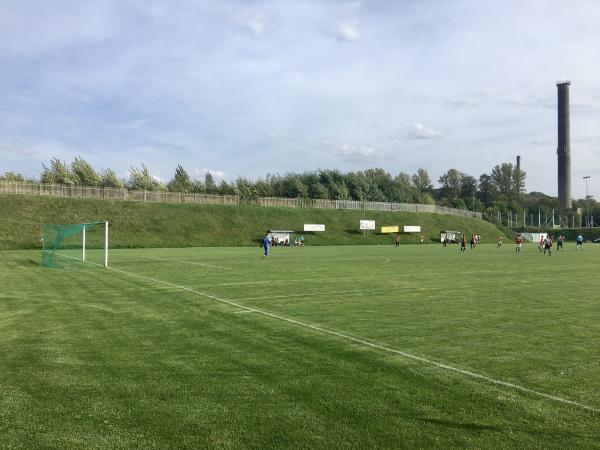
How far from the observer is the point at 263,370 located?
23.1 ft

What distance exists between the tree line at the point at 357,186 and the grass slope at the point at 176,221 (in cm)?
1347

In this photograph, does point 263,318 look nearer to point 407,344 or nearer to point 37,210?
point 407,344

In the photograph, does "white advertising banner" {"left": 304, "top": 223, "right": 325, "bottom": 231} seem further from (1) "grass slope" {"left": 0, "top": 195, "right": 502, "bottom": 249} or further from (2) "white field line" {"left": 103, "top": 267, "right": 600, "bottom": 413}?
(2) "white field line" {"left": 103, "top": 267, "right": 600, "bottom": 413}

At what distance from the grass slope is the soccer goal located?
14299mm

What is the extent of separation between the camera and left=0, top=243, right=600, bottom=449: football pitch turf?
4.97 m

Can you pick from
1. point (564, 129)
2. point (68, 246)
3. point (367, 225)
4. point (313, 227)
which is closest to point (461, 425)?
point (68, 246)

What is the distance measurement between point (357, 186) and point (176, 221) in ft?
189

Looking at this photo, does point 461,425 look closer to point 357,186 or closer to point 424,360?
point 424,360

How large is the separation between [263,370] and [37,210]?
205ft

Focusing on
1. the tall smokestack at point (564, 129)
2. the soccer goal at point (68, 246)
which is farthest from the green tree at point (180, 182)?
the tall smokestack at point (564, 129)

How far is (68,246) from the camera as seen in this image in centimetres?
3728

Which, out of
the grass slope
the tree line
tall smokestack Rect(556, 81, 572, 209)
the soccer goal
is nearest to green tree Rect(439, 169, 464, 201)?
the tree line

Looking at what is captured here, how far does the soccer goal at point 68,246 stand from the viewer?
2750cm

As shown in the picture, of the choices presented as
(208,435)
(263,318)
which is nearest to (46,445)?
(208,435)
